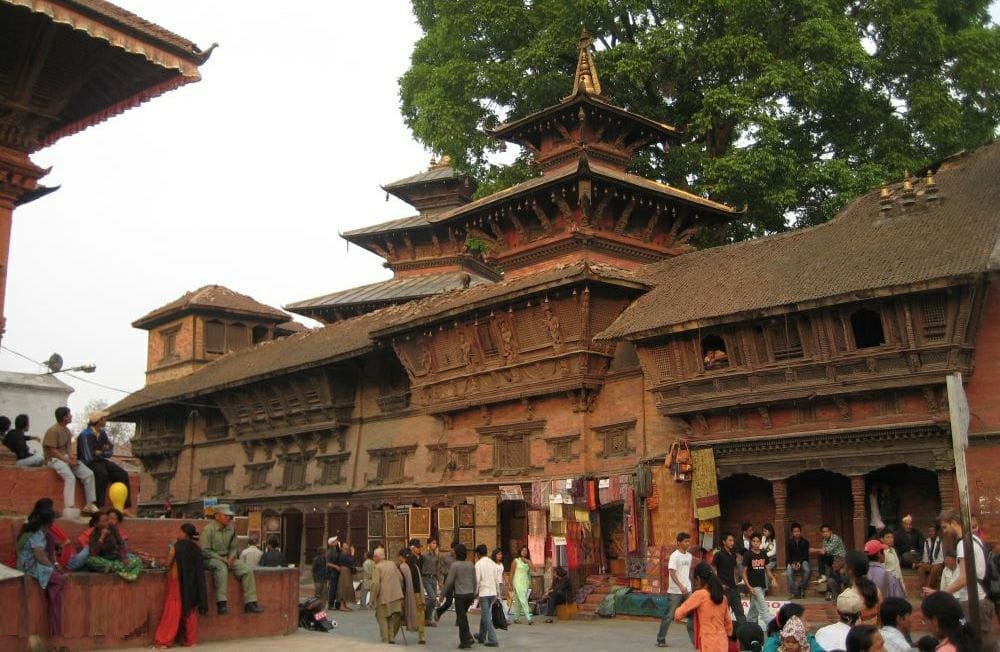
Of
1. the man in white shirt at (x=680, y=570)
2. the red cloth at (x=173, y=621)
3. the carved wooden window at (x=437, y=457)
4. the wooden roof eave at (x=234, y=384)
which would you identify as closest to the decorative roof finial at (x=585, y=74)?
the wooden roof eave at (x=234, y=384)

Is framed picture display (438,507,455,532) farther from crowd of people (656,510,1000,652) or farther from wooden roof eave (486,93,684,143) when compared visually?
wooden roof eave (486,93,684,143)

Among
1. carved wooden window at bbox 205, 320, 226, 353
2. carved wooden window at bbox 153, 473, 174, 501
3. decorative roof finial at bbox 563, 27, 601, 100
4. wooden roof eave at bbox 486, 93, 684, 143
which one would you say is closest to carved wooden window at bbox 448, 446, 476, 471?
A: wooden roof eave at bbox 486, 93, 684, 143

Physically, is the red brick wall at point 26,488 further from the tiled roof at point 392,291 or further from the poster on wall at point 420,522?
the tiled roof at point 392,291

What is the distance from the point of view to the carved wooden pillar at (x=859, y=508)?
18.0m

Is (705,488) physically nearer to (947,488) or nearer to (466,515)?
(947,488)

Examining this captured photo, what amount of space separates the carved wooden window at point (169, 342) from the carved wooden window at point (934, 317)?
31530 mm

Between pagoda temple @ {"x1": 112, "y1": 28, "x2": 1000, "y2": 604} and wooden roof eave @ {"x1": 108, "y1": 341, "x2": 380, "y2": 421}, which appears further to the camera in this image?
wooden roof eave @ {"x1": 108, "y1": 341, "x2": 380, "y2": 421}

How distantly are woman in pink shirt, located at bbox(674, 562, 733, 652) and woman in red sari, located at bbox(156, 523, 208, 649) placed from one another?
21.3 feet

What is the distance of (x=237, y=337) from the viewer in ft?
138

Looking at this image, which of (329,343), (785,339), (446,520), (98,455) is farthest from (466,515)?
(98,455)

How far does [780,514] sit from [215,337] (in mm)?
27897

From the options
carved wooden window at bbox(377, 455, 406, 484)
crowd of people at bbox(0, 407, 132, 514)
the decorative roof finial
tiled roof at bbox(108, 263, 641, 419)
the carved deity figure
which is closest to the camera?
crowd of people at bbox(0, 407, 132, 514)

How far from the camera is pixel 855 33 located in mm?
27938

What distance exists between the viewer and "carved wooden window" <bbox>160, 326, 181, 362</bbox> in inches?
1651
